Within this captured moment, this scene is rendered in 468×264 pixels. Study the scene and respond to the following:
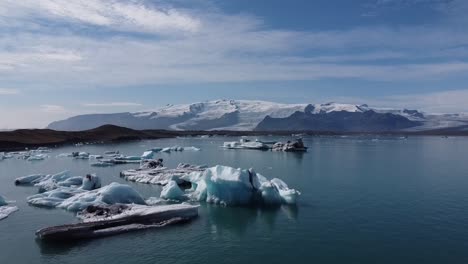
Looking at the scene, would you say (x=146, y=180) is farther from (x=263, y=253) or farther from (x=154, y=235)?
(x=263, y=253)

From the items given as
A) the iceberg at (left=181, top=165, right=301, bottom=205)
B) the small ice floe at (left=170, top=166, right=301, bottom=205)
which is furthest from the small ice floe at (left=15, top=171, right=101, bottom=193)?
the iceberg at (left=181, top=165, right=301, bottom=205)

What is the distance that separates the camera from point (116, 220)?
48.8 ft

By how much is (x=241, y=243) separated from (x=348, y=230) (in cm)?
397

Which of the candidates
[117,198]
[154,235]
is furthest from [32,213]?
A: [154,235]

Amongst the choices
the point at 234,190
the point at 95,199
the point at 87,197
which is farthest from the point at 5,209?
the point at 234,190

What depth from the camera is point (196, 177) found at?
872 inches

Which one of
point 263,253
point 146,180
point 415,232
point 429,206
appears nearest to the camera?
point 263,253

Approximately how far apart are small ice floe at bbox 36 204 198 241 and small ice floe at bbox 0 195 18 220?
3.18 metres

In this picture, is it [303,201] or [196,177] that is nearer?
[303,201]

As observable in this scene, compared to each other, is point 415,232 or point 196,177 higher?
point 196,177

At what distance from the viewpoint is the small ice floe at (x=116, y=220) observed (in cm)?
1381

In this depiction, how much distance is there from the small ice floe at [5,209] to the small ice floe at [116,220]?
3.18 m

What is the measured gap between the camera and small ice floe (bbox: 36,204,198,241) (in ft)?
45.3

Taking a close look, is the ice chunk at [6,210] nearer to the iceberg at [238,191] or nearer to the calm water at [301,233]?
the calm water at [301,233]
